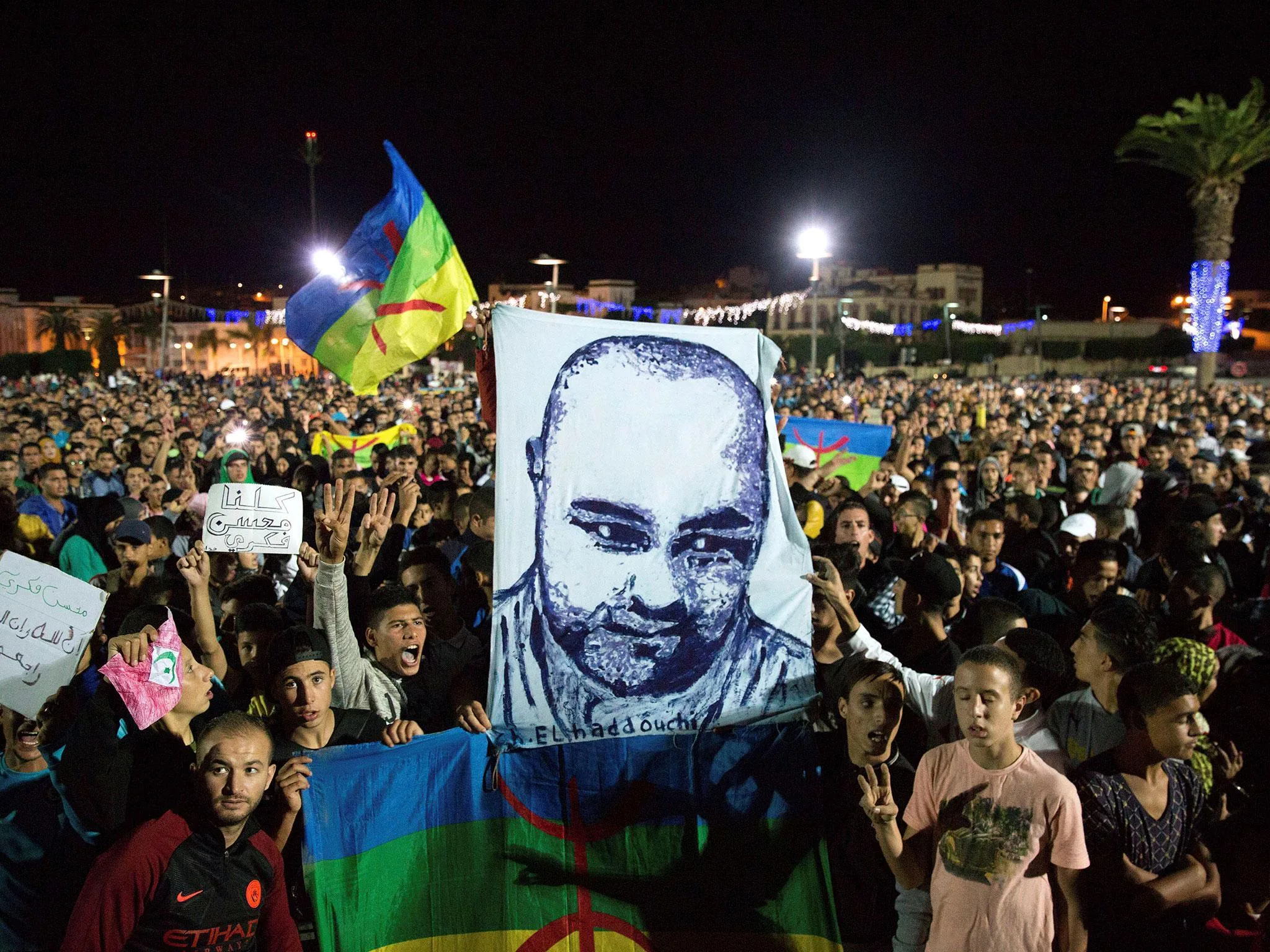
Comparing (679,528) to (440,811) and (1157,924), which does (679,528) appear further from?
(1157,924)

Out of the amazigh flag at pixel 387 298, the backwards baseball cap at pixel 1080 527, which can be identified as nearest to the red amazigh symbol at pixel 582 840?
the amazigh flag at pixel 387 298

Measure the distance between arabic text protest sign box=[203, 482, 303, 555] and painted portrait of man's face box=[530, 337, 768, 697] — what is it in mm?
1792

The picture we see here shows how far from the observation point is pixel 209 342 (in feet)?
267

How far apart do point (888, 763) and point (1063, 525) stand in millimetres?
4068

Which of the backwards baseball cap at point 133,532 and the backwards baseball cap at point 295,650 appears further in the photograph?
the backwards baseball cap at point 133,532

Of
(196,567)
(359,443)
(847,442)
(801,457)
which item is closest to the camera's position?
(196,567)

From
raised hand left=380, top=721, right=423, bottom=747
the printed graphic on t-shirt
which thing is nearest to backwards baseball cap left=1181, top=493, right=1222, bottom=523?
the printed graphic on t-shirt

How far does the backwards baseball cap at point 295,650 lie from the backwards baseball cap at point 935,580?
8.91ft

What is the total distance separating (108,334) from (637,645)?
73.6 m

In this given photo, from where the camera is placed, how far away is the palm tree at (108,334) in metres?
52.5

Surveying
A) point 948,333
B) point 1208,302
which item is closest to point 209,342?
point 948,333

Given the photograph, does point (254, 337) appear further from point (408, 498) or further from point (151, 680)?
point (151, 680)

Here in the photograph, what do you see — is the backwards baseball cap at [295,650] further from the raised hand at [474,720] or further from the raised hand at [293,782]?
the raised hand at [474,720]

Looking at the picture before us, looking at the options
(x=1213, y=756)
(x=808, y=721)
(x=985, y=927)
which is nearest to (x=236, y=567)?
(x=808, y=721)
